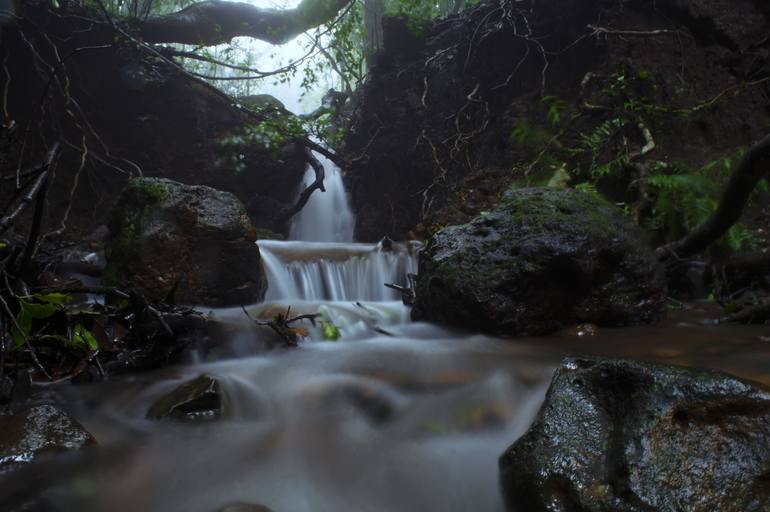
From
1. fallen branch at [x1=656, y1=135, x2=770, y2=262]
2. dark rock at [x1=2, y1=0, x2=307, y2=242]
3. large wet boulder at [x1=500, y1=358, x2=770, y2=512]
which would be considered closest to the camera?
large wet boulder at [x1=500, y1=358, x2=770, y2=512]

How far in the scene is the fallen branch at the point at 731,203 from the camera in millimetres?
3418

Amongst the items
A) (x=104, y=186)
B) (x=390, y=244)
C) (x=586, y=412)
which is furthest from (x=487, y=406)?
(x=104, y=186)

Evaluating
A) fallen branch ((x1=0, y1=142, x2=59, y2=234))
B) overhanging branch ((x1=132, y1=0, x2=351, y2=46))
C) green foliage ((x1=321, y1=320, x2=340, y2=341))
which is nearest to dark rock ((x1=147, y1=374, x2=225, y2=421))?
fallen branch ((x1=0, y1=142, x2=59, y2=234))

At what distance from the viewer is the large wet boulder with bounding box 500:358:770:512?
1.32 meters

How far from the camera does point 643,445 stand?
1.45m

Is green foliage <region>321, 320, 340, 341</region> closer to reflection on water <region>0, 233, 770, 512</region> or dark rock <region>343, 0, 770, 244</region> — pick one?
reflection on water <region>0, 233, 770, 512</region>

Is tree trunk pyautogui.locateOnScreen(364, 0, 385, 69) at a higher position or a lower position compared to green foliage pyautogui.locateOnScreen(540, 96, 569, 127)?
higher

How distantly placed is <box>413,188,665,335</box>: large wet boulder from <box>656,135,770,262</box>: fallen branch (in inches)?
27.3

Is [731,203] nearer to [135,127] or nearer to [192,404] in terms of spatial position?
[192,404]

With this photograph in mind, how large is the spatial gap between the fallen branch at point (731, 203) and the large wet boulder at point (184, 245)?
4339 millimetres

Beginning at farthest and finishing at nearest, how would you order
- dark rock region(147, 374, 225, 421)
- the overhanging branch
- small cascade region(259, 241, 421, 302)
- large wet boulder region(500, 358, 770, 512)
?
the overhanging branch < small cascade region(259, 241, 421, 302) < dark rock region(147, 374, 225, 421) < large wet boulder region(500, 358, 770, 512)

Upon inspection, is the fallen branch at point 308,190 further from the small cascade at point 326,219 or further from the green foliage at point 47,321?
the green foliage at point 47,321

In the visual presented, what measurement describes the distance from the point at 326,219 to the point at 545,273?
7.10 metres

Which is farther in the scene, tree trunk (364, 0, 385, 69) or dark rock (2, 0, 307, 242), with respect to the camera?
tree trunk (364, 0, 385, 69)
